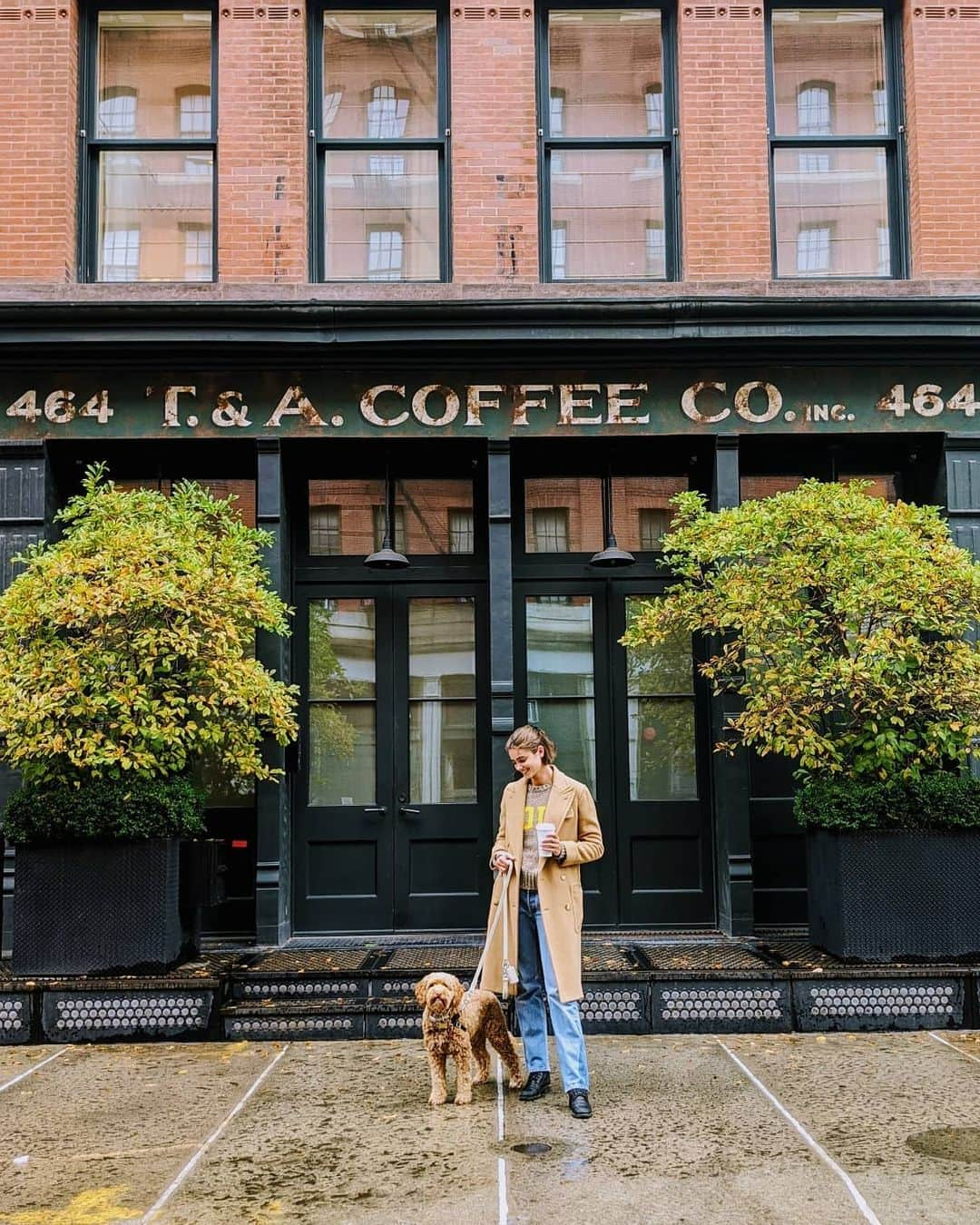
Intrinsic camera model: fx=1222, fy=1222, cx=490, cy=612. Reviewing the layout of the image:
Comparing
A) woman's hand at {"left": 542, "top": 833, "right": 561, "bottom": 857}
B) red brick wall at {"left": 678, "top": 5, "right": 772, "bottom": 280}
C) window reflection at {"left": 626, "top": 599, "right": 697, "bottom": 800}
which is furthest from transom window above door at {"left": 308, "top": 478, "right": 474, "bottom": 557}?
woman's hand at {"left": 542, "top": 833, "right": 561, "bottom": 857}

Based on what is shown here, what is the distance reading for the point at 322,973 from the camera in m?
8.19

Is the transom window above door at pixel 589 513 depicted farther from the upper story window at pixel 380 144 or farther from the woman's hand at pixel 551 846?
the woman's hand at pixel 551 846

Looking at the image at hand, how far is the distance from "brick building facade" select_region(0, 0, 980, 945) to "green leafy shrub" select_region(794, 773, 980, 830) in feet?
5.12

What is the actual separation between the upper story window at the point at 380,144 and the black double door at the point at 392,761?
2962 millimetres

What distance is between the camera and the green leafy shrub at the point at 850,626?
8.35 meters

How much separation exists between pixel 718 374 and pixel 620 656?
2526 mm

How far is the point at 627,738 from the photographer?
10.5m

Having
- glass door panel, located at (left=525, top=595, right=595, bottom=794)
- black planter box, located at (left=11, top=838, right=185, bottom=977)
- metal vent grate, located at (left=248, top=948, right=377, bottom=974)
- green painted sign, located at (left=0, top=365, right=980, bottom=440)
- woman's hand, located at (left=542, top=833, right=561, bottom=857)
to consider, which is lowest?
metal vent grate, located at (left=248, top=948, right=377, bottom=974)

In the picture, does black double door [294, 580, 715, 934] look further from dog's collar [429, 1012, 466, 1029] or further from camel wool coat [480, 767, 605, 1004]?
dog's collar [429, 1012, 466, 1029]

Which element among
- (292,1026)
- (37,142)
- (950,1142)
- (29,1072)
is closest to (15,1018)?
(29,1072)

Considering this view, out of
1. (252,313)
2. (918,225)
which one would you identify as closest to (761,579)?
(918,225)

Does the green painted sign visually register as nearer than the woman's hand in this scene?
No

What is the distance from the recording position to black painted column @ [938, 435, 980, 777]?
1020 cm

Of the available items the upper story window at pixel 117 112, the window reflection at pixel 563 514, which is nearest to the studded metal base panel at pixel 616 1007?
the window reflection at pixel 563 514
